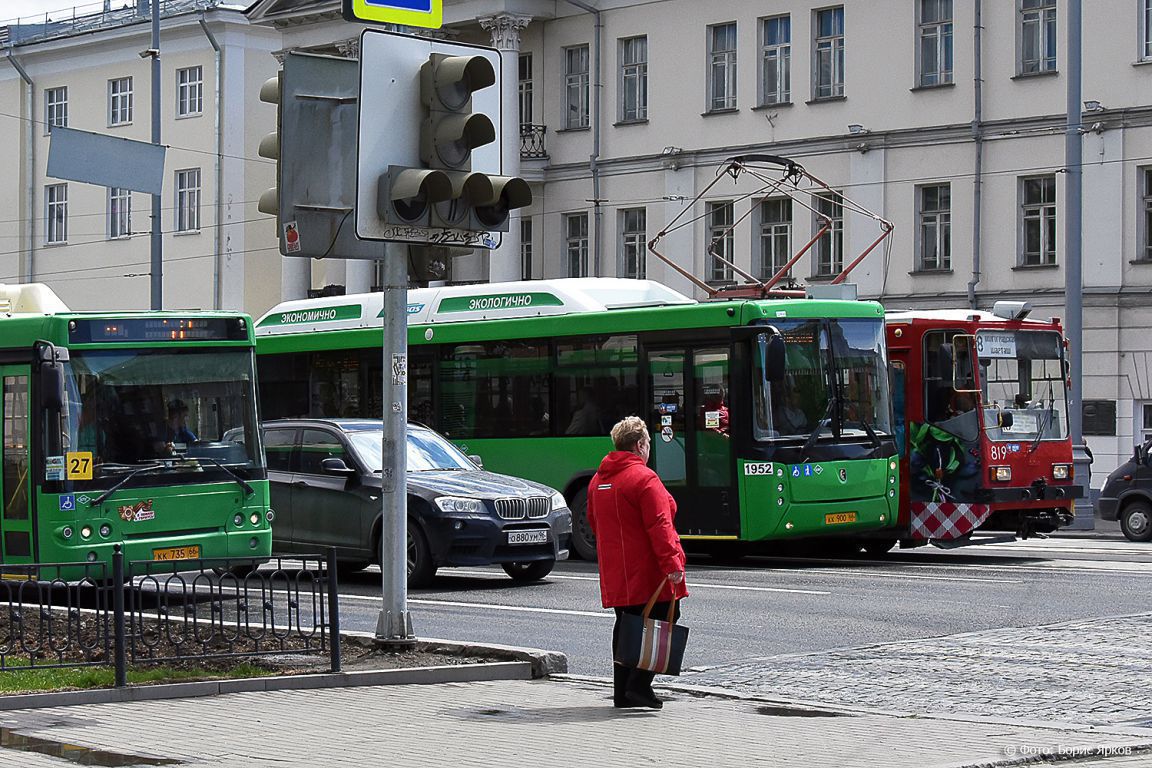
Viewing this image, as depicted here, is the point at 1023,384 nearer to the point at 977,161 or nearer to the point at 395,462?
the point at 395,462

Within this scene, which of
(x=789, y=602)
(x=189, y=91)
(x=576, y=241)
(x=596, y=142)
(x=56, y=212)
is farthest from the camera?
(x=56, y=212)

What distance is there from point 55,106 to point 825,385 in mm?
45113

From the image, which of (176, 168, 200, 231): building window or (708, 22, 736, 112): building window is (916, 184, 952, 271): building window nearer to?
(708, 22, 736, 112): building window

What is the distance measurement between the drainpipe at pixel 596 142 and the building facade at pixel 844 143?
52 millimetres

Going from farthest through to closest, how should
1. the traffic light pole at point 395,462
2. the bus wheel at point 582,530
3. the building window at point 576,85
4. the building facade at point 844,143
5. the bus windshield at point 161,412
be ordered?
the building window at point 576,85, the building facade at point 844,143, the bus wheel at point 582,530, the bus windshield at point 161,412, the traffic light pole at point 395,462

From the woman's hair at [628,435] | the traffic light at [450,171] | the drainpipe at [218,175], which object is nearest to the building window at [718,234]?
the drainpipe at [218,175]

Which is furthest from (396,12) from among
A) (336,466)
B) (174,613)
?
(336,466)

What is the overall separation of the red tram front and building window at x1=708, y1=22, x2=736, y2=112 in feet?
71.2

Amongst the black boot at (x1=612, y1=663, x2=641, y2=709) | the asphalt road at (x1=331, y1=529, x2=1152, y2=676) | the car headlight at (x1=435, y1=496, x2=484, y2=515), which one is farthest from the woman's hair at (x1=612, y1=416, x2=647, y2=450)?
the car headlight at (x1=435, y1=496, x2=484, y2=515)

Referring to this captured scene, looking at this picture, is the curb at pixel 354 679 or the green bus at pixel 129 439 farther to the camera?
the green bus at pixel 129 439

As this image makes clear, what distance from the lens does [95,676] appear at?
1152 centimetres

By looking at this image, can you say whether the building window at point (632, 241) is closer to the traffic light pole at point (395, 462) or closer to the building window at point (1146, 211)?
the building window at point (1146, 211)

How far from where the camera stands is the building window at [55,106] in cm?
6138

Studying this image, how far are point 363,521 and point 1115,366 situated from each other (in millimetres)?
21795
